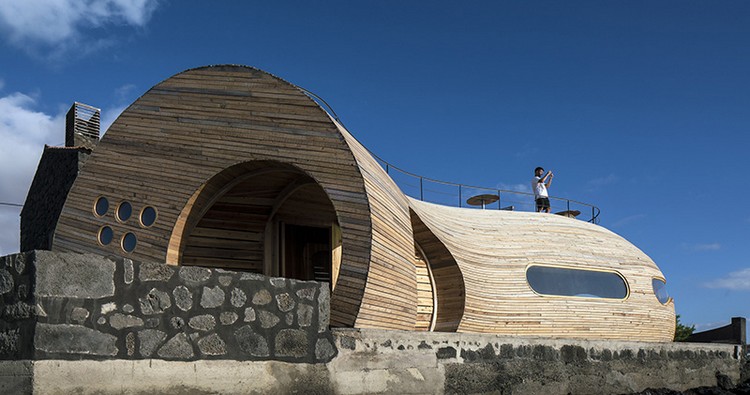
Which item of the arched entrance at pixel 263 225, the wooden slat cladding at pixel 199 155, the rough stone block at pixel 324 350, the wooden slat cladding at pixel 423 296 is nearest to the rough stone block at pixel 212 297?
the rough stone block at pixel 324 350

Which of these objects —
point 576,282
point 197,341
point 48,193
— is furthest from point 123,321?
point 48,193

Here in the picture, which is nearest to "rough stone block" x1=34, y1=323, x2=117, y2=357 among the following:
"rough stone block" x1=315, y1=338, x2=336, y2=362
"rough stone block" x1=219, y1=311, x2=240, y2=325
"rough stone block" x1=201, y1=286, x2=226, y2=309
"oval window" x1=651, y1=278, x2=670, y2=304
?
"rough stone block" x1=201, y1=286, x2=226, y2=309

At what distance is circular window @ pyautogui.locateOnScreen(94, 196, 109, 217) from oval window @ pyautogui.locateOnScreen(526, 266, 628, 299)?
7.38 m

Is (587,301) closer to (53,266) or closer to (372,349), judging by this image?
(372,349)

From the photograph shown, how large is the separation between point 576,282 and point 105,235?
8658mm

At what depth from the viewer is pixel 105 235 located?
37.4 feet

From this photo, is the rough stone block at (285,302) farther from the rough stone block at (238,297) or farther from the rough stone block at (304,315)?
the rough stone block at (238,297)

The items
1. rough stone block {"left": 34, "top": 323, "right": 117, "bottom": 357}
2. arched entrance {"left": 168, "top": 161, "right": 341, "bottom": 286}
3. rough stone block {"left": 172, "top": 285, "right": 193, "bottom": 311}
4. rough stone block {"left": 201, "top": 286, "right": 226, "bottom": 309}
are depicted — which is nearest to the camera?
rough stone block {"left": 34, "top": 323, "right": 117, "bottom": 357}

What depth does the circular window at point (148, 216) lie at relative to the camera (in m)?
11.1

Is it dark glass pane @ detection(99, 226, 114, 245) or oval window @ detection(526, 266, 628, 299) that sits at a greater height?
dark glass pane @ detection(99, 226, 114, 245)

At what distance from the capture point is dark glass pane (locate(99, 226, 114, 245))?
11.3 metres

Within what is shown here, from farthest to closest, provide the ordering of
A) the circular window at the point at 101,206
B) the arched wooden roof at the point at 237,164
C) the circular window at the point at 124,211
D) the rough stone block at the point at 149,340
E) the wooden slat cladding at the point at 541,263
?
the wooden slat cladding at the point at 541,263
the circular window at the point at 101,206
the circular window at the point at 124,211
the arched wooden roof at the point at 237,164
the rough stone block at the point at 149,340

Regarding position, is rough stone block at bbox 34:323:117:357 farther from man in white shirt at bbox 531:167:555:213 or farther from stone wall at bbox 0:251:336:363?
man in white shirt at bbox 531:167:555:213

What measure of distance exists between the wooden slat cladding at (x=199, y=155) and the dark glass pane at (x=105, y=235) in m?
0.08
